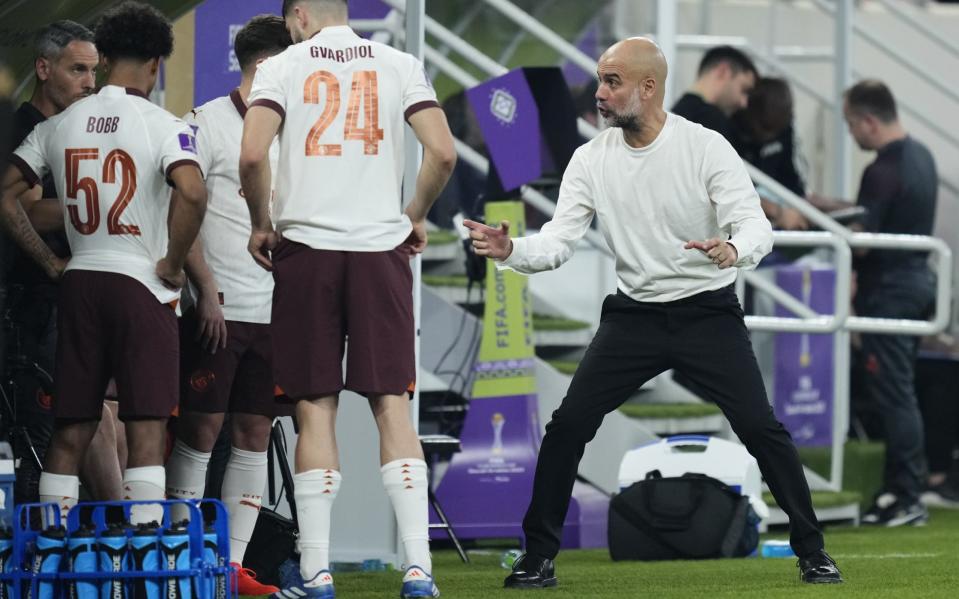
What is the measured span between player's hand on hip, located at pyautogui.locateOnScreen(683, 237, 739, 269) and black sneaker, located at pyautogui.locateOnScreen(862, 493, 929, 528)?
16.1 ft

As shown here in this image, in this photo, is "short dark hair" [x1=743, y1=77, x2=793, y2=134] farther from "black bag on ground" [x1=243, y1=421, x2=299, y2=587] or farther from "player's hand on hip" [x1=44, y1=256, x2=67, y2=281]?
"player's hand on hip" [x1=44, y1=256, x2=67, y2=281]

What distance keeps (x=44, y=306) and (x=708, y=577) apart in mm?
2560

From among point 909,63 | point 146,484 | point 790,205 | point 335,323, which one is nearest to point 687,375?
point 335,323

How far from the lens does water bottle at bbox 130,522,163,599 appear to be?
498 cm

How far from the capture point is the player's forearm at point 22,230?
5832 millimetres

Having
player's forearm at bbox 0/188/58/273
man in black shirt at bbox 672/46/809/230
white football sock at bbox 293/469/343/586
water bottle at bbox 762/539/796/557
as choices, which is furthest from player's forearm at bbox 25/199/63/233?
man in black shirt at bbox 672/46/809/230

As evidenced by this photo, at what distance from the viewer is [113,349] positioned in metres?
5.67

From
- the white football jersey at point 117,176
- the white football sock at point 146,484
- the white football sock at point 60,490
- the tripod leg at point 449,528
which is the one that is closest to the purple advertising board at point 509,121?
the tripod leg at point 449,528

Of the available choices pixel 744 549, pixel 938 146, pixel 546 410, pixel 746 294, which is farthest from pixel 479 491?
pixel 938 146

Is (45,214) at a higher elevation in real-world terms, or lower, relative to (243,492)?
higher

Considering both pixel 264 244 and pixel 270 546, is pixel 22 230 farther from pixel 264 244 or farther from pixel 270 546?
pixel 270 546

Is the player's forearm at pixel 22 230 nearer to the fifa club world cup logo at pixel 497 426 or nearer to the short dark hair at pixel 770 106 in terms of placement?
the fifa club world cup logo at pixel 497 426

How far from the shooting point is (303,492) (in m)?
5.35

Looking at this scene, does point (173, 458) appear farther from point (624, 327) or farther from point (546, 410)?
point (546, 410)
